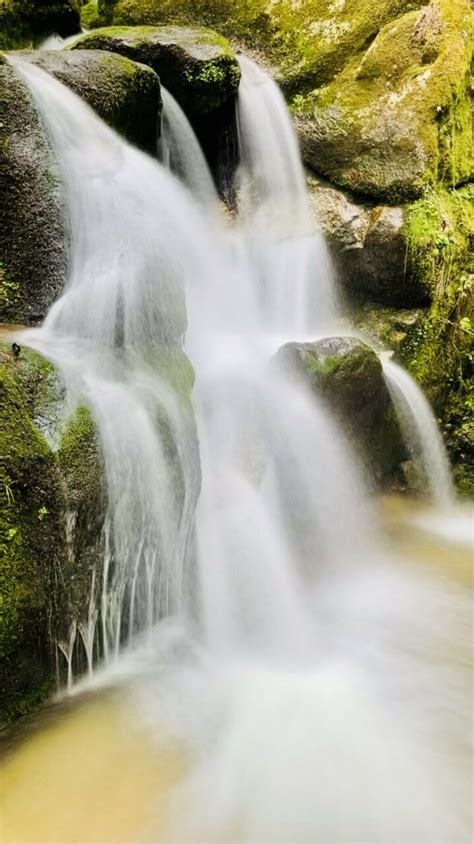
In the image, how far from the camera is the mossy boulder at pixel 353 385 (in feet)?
16.7

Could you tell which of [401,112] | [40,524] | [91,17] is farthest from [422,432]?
[91,17]

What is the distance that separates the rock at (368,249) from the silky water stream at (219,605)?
1.57m

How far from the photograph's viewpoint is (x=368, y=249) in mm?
6715

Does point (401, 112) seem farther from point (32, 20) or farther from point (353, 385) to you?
point (32, 20)

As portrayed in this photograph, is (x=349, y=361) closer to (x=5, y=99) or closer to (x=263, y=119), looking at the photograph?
(x=5, y=99)

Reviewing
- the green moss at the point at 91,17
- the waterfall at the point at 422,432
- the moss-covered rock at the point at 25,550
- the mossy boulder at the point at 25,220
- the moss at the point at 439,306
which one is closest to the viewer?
the moss-covered rock at the point at 25,550

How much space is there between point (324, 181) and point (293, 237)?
0.90 metres

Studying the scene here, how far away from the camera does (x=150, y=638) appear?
3299 mm

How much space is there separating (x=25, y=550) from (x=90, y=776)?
3.22ft

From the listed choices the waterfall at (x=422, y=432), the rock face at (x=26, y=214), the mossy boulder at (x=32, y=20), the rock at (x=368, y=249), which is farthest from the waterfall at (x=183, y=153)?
the waterfall at (x=422, y=432)

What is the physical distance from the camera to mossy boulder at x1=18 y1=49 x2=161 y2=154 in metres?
5.44

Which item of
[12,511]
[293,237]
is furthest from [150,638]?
[293,237]

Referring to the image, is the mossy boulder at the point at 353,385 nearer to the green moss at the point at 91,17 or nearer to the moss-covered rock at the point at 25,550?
the moss-covered rock at the point at 25,550

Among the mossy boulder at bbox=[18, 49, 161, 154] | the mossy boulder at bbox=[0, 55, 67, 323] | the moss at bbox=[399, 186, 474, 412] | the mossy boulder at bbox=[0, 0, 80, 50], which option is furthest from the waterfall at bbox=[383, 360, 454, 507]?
the mossy boulder at bbox=[0, 0, 80, 50]
